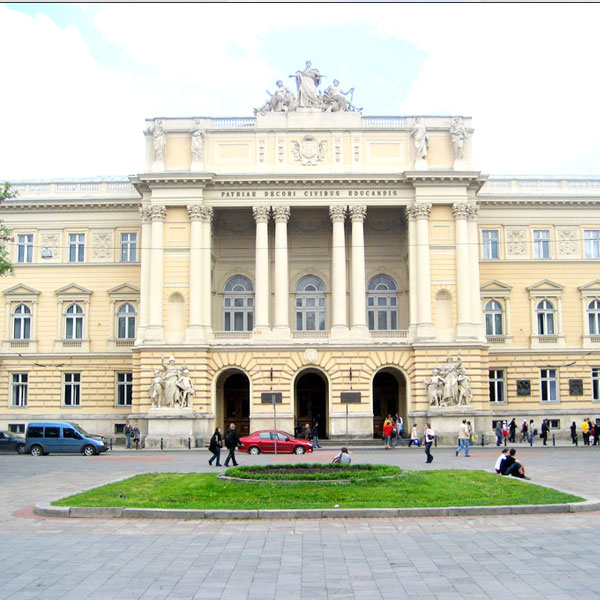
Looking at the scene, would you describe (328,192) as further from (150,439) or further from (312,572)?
(312,572)

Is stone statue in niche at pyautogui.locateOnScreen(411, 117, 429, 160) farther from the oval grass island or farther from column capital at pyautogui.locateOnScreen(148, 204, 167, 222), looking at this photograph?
the oval grass island

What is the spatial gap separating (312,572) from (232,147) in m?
44.0

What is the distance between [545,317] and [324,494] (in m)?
42.1

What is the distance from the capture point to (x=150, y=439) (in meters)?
49.7

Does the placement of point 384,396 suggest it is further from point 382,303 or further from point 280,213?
point 280,213

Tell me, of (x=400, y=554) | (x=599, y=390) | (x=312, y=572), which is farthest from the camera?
(x=599, y=390)

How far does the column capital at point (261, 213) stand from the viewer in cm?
5351

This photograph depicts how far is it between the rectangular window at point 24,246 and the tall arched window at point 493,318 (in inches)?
1341

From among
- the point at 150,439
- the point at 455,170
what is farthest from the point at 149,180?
the point at 455,170

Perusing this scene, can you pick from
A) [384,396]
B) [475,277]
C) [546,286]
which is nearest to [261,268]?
[384,396]

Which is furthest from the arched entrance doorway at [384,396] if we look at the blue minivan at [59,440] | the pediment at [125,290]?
the blue minivan at [59,440]

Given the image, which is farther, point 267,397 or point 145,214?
point 145,214

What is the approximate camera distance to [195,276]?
172ft

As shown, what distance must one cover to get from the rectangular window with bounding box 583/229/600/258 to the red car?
28640 millimetres
